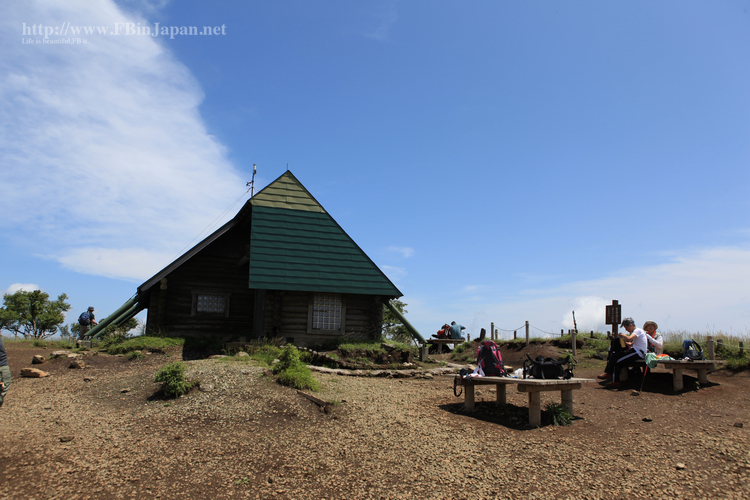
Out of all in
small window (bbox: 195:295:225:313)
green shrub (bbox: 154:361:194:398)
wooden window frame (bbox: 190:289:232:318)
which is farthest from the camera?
small window (bbox: 195:295:225:313)

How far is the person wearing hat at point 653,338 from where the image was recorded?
11508mm

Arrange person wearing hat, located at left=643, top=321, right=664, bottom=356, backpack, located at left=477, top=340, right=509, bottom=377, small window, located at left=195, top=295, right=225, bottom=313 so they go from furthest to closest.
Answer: small window, located at left=195, top=295, right=225, bottom=313 → person wearing hat, located at left=643, top=321, right=664, bottom=356 → backpack, located at left=477, top=340, right=509, bottom=377

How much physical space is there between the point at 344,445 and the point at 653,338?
9459mm

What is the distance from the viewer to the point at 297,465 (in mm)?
5902

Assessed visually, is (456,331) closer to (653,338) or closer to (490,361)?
(653,338)

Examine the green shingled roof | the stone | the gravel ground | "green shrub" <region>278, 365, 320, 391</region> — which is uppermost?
the green shingled roof

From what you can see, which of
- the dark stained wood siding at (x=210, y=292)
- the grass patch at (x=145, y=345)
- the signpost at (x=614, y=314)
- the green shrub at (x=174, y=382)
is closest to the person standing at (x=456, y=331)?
the signpost at (x=614, y=314)

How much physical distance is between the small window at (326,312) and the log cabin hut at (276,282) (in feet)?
0.13

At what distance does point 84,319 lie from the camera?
18.0 m

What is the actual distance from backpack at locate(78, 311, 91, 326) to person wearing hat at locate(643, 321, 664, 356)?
20.0 metres

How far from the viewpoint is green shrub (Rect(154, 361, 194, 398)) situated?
333 inches

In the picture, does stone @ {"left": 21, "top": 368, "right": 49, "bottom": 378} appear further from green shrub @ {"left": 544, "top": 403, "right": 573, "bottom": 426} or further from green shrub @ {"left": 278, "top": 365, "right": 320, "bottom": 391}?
green shrub @ {"left": 544, "top": 403, "right": 573, "bottom": 426}

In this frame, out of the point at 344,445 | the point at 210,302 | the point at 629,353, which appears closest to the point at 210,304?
the point at 210,302

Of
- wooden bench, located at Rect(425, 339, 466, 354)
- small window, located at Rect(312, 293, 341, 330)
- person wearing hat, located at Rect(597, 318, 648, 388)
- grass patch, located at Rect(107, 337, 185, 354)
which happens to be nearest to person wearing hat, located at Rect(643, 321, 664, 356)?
person wearing hat, located at Rect(597, 318, 648, 388)
